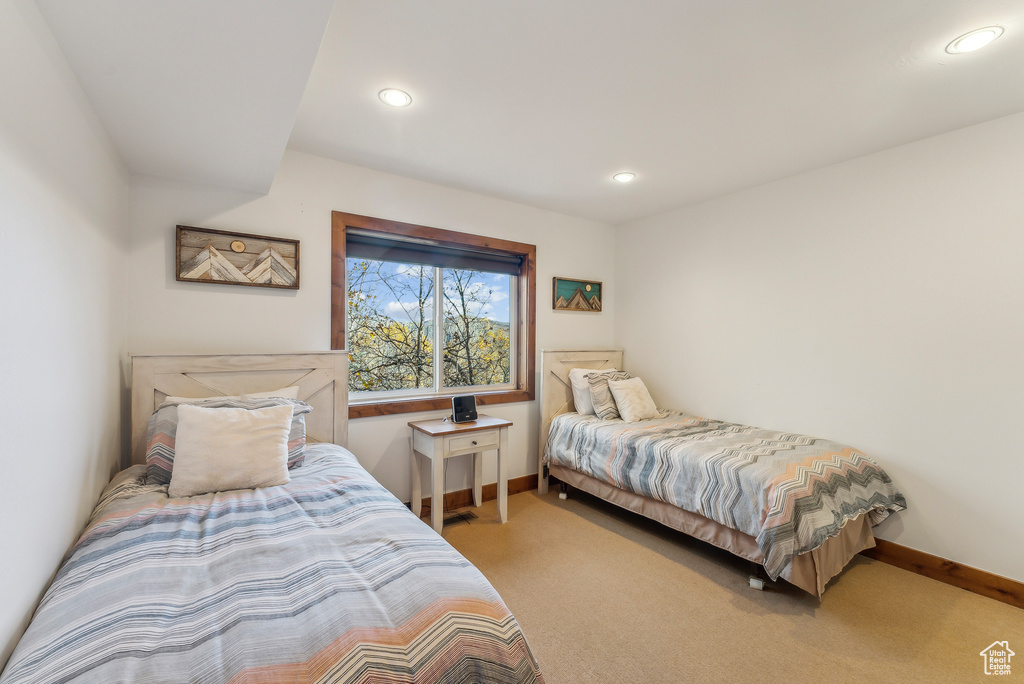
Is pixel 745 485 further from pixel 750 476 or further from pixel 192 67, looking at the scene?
pixel 192 67

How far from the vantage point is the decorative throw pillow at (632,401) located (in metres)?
3.42

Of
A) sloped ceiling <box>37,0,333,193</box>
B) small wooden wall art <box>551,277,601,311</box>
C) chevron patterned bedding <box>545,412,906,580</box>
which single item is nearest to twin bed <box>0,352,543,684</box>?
sloped ceiling <box>37,0,333,193</box>

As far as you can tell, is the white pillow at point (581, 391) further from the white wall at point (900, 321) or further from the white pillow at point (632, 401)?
the white wall at point (900, 321)

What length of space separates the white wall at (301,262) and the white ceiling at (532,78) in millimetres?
163

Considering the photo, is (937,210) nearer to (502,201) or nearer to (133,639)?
(502,201)

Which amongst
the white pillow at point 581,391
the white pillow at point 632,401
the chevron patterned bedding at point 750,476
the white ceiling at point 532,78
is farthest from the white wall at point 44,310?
the white pillow at point 632,401

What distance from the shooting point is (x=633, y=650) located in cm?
179

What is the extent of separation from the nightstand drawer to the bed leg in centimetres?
165

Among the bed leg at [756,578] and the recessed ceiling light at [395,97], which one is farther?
the bed leg at [756,578]

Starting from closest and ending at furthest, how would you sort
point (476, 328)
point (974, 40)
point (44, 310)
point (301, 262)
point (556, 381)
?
point (44, 310) < point (974, 40) < point (301, 262) < point (476, 328) < point (556, 381)

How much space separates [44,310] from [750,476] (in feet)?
9.45

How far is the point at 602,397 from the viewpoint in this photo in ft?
11.6

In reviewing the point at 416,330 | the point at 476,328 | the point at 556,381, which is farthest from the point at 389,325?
the point at 556,381

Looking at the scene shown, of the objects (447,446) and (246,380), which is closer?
(246,380)
